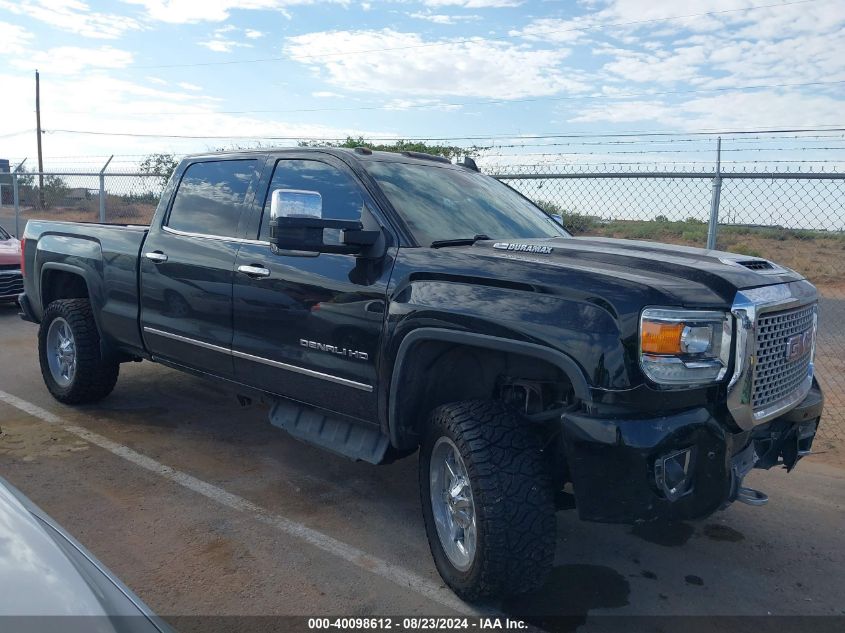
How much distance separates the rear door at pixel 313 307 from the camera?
374 cm

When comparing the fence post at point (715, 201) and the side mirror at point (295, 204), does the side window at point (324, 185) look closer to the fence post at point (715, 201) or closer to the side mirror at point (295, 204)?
the side mirror at point (295, 204)

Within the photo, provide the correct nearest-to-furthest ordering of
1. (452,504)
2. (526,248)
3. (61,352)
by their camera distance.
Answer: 1. (452,504)
2. (526,248)
3. (61,352)

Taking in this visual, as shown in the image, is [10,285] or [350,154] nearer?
[350,154]

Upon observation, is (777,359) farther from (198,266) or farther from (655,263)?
(198,266)

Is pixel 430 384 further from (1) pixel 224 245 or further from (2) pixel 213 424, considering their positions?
(2) pixel 213 424

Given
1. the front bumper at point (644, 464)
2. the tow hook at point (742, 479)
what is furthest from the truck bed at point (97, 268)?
the tow hook at point (742, 479)

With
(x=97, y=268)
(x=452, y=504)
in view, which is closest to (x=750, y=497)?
(x=452, y=504)

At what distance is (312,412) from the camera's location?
4258 mm

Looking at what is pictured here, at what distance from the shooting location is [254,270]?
427cm

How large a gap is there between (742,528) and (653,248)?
1736 mm

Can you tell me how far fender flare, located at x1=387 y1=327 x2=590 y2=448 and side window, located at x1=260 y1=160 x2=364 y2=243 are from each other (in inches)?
35.7

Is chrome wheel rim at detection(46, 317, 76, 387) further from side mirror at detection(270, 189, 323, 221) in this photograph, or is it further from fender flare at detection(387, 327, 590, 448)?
fender flare at detection(387, 327, 590, 448)

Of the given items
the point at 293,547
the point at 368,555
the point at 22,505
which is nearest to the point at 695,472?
the point at 368,555

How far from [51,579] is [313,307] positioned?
2.36 m
